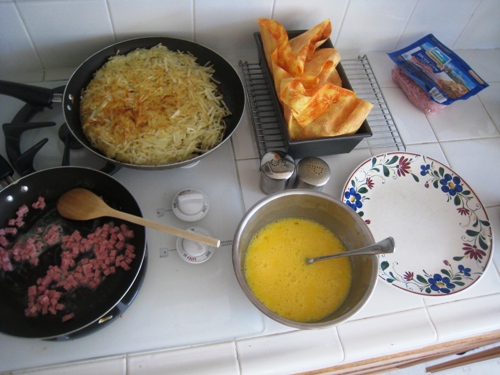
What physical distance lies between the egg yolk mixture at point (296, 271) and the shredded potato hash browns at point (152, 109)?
0.87 ft

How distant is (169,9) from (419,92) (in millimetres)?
732

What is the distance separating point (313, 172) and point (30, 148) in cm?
63

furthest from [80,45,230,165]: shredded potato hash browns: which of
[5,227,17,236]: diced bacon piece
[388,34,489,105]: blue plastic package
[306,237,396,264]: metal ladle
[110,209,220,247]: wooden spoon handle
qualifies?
[388,34,489,105]: blue plastic package

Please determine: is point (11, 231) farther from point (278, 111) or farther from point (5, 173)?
point (278, 111)

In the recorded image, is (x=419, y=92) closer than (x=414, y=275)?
No

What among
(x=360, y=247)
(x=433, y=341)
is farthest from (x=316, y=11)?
(x=433, y=341)

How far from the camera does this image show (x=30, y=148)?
80 cm

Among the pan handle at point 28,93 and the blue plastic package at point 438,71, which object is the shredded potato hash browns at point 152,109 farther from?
the blue plastic package at point 438,71

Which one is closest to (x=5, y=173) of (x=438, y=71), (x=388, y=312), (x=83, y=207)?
(x=83, y=207)

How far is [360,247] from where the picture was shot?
0.75m

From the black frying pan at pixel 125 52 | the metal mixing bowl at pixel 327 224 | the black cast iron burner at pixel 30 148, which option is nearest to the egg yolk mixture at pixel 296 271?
the metal mixing bowl at pixel 327 224

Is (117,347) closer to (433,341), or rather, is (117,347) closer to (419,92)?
(433,341)

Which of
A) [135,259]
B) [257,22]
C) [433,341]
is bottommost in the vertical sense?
[433,341]

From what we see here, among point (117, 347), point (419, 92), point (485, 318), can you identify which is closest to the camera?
point (117, 347)
